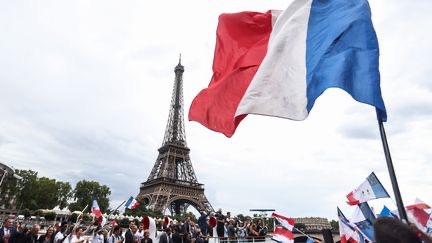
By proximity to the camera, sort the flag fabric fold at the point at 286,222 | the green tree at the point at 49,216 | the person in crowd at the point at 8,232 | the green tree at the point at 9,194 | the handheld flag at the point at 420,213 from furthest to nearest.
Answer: the green tree at the point at 9,194 → the green tree at the point at 49,216 → the person in crowd at the point at 8,232 → the flag fabric fold at the point at 286,222 → the handheld flag at the point at 420,213

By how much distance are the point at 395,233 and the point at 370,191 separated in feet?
14.8

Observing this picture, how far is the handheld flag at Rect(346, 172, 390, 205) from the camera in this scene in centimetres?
598

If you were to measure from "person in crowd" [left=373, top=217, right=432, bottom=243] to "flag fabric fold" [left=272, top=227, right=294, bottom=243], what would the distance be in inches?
326

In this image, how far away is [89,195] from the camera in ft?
225

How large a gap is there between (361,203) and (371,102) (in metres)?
3.73

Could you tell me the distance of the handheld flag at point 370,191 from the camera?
235 inches

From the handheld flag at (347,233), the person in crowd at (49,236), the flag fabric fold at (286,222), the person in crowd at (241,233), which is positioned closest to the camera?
the handheld flag at (347,233)

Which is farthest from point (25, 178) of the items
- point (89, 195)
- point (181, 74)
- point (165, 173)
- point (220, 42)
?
point (220, 42)

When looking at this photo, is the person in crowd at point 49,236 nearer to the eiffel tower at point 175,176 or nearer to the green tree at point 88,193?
the eiffel tower at point 175,176

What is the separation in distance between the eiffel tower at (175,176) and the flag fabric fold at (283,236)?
159ft

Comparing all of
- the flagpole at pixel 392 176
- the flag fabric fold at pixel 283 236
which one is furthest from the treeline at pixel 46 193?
the flagpole at pixel 392 176

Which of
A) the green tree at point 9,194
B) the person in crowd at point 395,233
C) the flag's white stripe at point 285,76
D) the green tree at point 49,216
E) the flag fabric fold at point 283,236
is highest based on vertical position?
the green tree at point 9,194

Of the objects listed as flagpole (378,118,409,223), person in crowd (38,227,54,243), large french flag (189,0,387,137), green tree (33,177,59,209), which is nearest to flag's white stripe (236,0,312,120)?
large french flag (189,0,387,137)

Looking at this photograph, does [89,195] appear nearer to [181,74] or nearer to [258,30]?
[181,74]
